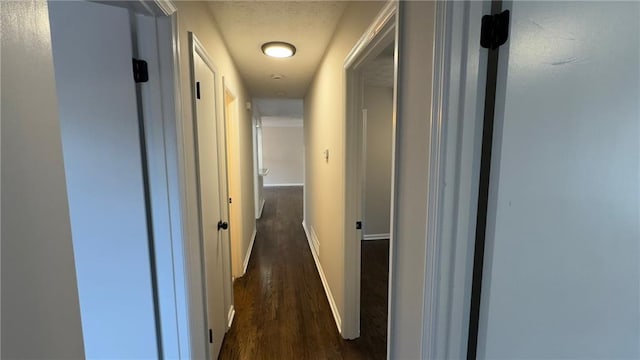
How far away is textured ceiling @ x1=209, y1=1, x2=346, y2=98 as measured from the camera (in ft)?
5.66

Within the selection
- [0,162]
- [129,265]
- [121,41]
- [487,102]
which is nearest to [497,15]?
[487,102]

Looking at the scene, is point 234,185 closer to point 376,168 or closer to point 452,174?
point 376,168

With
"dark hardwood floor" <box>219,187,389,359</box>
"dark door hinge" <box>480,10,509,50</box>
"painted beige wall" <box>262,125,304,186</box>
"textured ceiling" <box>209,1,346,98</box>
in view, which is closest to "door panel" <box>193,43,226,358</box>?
"dark hardwood floor" <box>219,187,389,359</box>

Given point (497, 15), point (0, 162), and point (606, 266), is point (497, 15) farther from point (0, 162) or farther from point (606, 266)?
point (0, 162)

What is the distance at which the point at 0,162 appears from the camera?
1.48 feet

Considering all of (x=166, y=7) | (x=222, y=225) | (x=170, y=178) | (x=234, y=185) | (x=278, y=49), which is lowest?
(x=222, y=225)

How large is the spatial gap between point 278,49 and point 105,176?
1.72m

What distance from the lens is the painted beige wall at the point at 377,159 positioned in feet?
13.6

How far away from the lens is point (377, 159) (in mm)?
4266

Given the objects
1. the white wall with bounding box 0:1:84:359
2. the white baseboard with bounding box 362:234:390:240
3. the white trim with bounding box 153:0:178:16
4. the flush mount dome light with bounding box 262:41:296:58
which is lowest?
the white baseboard with bounding box 362:234:390:240

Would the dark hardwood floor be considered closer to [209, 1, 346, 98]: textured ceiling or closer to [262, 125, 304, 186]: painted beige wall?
[209, 1, 346, 98]: textured ceiling

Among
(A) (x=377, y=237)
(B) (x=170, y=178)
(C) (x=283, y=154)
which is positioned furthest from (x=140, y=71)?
(C) (x=283, y=154)

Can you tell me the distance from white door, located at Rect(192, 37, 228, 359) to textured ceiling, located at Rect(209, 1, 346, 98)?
1.25ft

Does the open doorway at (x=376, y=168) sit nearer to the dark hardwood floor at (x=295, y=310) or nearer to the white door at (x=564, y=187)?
the dark hardwood floor at (x=295, y=310)
